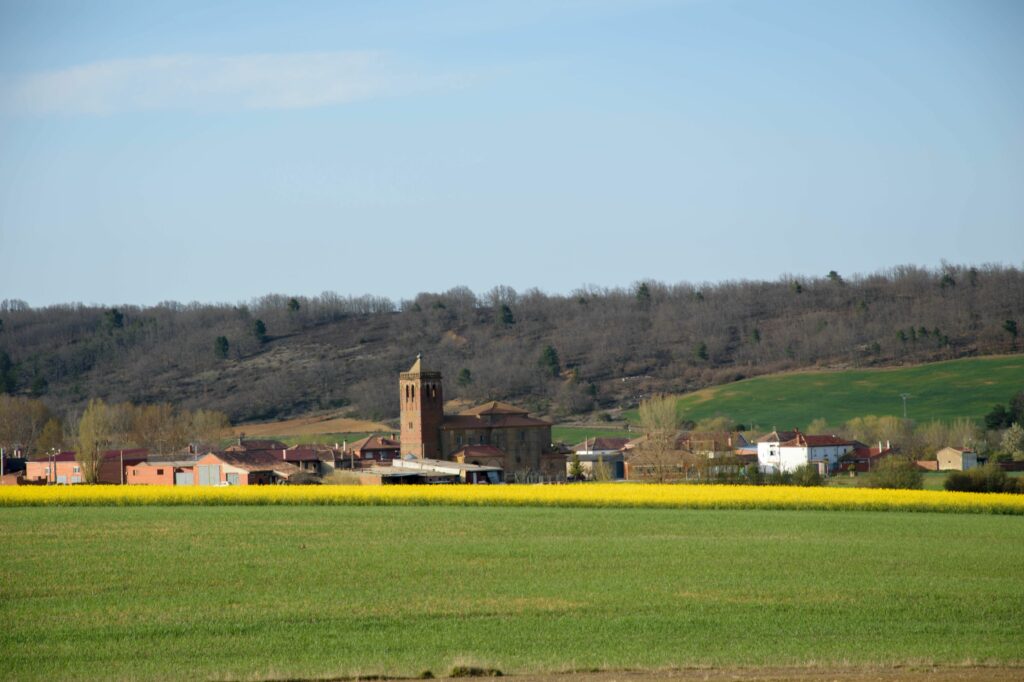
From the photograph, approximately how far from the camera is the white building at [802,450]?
97.2m

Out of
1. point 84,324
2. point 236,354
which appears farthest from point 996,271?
point 84,324

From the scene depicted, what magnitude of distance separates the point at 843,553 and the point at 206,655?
1738cm

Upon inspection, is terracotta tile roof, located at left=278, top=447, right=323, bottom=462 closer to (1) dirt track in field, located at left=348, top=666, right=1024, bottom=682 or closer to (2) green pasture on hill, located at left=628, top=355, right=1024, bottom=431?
(2) green pasture on hill, located at left=628, top=355, right=1024, bottom=431

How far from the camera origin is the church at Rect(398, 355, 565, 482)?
97438 millimetres

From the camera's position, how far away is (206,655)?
20.8 m

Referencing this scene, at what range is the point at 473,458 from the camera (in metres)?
94.6

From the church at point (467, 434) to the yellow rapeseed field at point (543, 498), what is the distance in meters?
43.8

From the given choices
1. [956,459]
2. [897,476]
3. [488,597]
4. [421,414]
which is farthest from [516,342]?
[488,597]

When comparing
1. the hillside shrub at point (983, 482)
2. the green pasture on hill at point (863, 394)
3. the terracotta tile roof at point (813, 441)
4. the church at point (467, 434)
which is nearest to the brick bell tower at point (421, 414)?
the church at point (467, 434)

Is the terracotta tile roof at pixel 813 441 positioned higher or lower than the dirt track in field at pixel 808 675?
higher

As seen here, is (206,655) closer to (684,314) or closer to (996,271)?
(684,314)

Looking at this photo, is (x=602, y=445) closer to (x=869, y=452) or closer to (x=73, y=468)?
(x=869, y=452)

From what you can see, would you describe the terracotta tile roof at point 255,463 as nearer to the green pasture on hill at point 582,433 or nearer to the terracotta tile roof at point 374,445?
the terracotta tile roof at point 374,445

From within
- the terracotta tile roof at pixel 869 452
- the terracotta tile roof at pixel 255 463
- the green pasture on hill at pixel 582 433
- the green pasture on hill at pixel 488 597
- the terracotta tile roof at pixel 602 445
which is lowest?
the green pasture on hill at pixel 488 597
